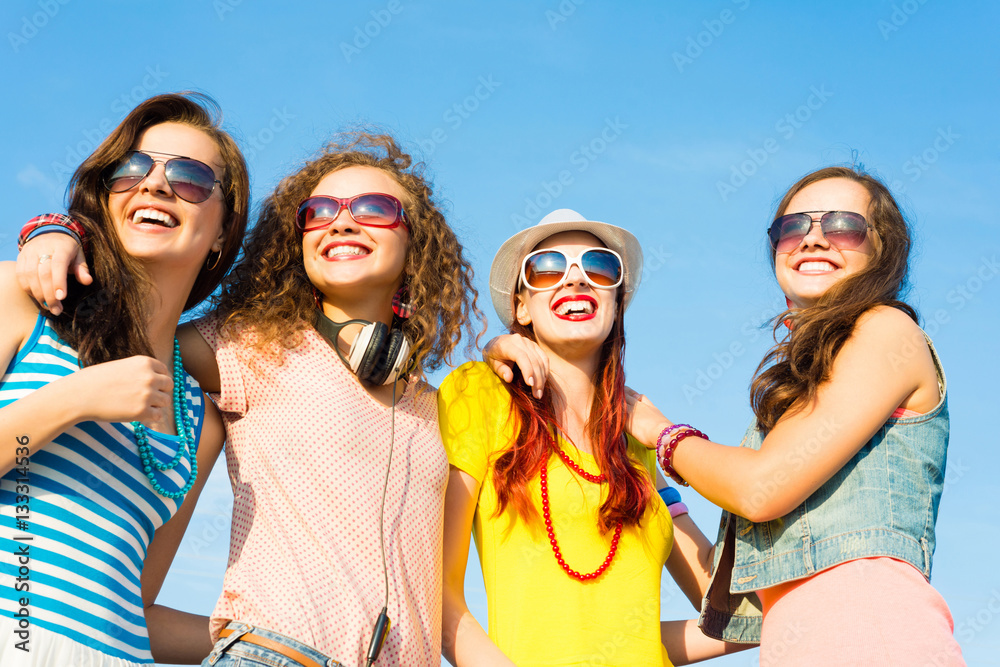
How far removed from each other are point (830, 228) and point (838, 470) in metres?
1.30

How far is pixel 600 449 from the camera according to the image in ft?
16.3

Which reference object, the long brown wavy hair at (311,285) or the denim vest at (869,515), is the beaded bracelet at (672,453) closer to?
the denim vest at (869,515)

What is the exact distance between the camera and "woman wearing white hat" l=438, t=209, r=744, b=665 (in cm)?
439

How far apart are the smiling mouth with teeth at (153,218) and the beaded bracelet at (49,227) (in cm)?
32

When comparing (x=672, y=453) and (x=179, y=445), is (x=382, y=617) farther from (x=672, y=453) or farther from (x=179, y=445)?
(x=672, y=453)

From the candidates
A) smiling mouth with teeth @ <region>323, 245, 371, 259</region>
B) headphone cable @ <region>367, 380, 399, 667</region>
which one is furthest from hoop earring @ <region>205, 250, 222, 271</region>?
headphone cable @ <region>367, 380, 399, 667</region>

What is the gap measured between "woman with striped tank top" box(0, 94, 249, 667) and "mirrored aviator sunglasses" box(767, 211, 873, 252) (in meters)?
2.85

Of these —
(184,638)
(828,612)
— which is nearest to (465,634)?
(184,638)

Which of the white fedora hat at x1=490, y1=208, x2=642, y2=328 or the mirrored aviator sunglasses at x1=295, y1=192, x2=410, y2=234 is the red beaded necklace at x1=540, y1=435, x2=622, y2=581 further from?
the mirrored aviator sunglasses at x1=295, y1=192, x2=410, y2=234

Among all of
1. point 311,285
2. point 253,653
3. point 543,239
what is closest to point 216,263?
point 311,285

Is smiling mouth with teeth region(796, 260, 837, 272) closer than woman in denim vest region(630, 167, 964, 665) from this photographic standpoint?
No

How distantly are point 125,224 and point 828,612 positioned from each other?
3.56 m

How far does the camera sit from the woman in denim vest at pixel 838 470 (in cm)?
363

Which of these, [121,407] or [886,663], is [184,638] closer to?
[121,407]
